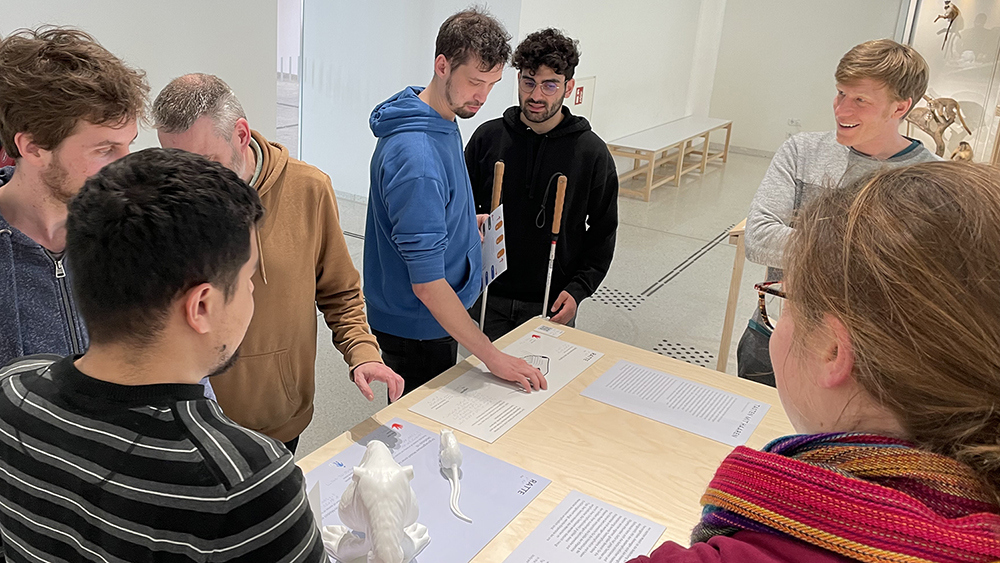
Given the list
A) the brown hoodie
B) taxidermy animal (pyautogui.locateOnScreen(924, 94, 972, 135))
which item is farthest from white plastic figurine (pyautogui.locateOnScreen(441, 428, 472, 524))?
taxidermy animal (pyautogui.locateOnScreen(924, 94, 972, 135))

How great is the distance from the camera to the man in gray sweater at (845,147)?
196 cm

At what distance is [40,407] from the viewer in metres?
0.77

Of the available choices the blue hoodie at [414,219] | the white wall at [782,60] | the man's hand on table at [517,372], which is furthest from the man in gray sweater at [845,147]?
the white wall at [782,60]

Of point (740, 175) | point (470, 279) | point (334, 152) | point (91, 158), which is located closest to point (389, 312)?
point (470, 279)

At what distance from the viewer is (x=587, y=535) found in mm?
1300

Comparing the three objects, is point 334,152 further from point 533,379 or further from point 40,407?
point 40,407

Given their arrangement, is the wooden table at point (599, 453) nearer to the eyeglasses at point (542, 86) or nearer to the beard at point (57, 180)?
the beard at point (57, 180)

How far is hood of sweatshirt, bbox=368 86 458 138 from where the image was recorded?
1924 millimetres

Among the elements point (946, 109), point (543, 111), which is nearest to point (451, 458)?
point (543, 111)

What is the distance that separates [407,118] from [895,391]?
1.51 meters

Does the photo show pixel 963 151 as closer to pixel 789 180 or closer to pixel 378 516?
pixel 789 180

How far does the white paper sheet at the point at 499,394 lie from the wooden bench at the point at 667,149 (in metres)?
4.56

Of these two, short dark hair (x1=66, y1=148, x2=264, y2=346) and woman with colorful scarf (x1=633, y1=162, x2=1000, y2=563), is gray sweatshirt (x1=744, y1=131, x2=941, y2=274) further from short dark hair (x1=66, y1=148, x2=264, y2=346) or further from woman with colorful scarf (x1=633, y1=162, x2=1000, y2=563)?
short dark hair (x1=66, y1=148, x2=264, y2=346)

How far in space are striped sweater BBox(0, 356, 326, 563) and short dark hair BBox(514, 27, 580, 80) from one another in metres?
1.91
